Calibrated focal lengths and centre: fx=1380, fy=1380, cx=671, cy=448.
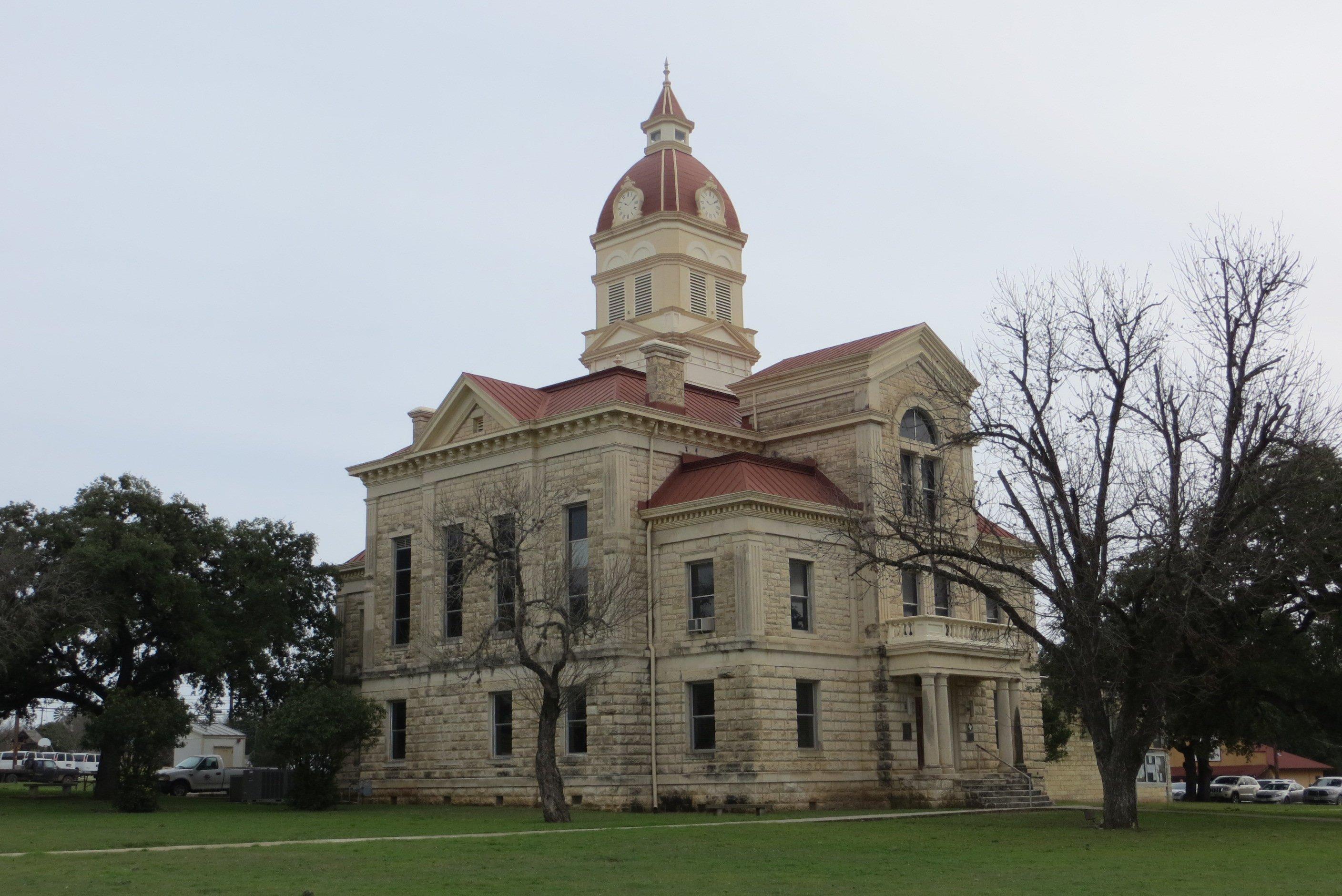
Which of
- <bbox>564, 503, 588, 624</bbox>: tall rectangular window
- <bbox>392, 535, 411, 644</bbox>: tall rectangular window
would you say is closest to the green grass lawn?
<bbox>564, 503, 588, 624</bbox>: tall rectangular window

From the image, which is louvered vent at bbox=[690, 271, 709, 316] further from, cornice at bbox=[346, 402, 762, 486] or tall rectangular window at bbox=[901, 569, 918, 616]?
tall rectangular window at bbox=[901, 569, 918, 616]

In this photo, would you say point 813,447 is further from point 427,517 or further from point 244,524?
point 244,524

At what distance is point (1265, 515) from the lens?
30.3 m

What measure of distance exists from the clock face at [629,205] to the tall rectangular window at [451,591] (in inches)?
634

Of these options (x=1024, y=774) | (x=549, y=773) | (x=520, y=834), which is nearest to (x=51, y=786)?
(x=549, y=773)

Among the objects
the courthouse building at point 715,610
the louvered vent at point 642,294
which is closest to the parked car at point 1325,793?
the courthouse building at point 715,610

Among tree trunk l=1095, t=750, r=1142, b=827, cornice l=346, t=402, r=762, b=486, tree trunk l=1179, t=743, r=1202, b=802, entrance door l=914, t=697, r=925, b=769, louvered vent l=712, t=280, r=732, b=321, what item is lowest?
tree trunk l=1179, t=743, r=1202, b=802

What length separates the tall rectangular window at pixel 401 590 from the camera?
140 ft

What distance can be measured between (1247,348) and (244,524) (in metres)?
29.4

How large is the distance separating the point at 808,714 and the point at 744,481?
20.6 feet

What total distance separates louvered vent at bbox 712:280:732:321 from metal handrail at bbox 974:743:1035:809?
755 inches

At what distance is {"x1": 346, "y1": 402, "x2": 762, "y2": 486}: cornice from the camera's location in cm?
3725

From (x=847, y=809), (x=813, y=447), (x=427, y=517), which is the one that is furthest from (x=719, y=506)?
(x=427, y=517)

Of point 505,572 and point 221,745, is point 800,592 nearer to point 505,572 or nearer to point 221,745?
point 505,572
